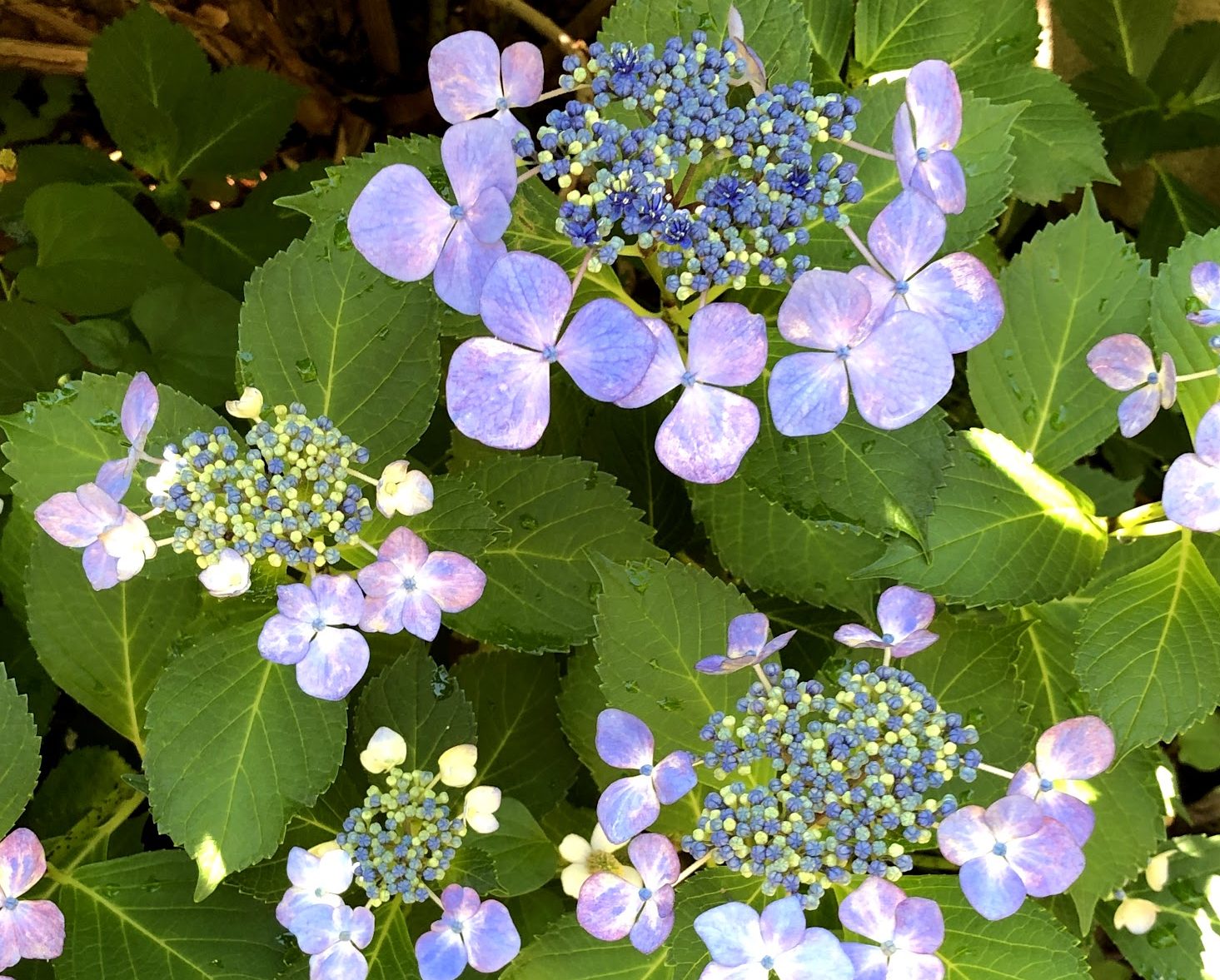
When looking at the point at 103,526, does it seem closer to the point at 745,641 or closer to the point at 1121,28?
the point at 745,641

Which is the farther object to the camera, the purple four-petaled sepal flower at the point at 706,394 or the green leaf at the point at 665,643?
the green leaf at the point at 665,643

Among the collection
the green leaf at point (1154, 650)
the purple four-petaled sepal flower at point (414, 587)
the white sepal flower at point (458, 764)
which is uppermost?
the purple four-petaled sepal flower at point (414, 587)

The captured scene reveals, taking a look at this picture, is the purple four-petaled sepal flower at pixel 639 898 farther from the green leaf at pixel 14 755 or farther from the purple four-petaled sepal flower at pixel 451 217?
the green leaf at pixel 14 755

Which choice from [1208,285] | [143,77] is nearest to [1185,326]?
[1208,285]

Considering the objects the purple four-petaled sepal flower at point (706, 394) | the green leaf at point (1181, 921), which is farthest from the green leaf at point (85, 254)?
the green leaf at point (1181, 921)

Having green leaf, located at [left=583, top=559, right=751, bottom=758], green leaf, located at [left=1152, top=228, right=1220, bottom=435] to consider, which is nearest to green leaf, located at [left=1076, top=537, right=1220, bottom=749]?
green leaf, located at [left=1152, top=228, right=1220, bottom=435]

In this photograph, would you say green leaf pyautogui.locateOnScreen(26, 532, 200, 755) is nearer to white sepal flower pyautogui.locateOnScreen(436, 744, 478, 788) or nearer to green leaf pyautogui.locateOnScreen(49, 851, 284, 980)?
green leaf pyautogui.locateOnScreen(49, 851, 284, 980)
